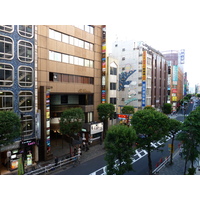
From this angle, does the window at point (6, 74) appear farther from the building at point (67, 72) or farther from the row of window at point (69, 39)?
the row of window at point (69, 39)

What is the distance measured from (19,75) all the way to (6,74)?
138 centimetres

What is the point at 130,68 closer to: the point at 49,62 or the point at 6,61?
the point at 49,62

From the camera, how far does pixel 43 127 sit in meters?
20.0

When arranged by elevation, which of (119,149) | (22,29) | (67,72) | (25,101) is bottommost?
(119,149)

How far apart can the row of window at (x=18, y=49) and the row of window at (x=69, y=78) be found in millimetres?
3879

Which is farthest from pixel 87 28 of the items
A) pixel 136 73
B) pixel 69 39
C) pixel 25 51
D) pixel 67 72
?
pixel 136 73

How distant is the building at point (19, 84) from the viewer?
657 inches

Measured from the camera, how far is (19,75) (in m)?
17.9

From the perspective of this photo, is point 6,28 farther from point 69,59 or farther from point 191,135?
point 191,135

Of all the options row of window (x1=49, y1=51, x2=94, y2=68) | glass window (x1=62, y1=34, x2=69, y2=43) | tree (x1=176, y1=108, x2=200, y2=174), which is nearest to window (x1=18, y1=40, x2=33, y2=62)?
row of window (x1=49, y1=51, x2=94, y2=68)

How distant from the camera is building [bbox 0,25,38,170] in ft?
54.7

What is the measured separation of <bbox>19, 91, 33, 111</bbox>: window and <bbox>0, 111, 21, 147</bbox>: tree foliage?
385 centimetres

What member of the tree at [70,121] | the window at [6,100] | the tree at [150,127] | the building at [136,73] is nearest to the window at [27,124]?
the window at [6,100]

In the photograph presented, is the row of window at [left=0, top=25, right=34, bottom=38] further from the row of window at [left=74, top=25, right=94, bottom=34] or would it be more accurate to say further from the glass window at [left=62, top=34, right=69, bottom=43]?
the row of window at [left=74, top=25, right=94, bottom=34]
